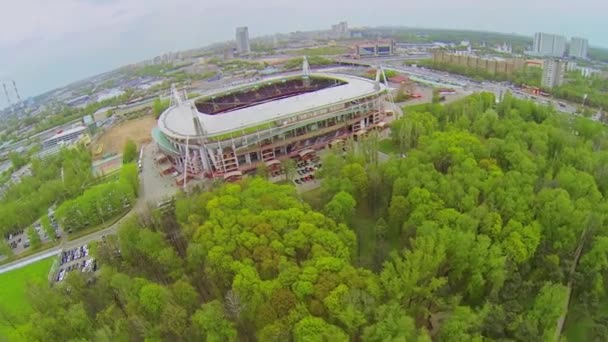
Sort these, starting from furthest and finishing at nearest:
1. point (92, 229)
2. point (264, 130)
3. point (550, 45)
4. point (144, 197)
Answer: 1. point (550, 45)
2. point (264, 130)
3. point (144, 197)
4. point (92, 229)

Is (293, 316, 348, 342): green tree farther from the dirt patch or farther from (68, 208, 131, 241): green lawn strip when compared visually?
the dirt patch

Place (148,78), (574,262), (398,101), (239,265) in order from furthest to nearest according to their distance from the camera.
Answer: (148,78), (398,101), (574,262), (239,265)

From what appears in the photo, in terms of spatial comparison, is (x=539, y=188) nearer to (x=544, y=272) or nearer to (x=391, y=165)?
(x=544, y=272)

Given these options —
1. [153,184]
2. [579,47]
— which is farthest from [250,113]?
[579,47]

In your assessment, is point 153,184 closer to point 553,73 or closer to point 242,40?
point 553,73

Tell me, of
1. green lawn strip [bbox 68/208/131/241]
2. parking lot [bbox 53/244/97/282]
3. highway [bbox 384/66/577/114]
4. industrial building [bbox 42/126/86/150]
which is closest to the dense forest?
parking lot [bbox 53/244/97/282]

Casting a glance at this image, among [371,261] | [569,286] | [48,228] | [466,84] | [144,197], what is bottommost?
[569,286]

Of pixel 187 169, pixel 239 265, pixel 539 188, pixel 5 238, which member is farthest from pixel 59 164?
pixel 539 188
